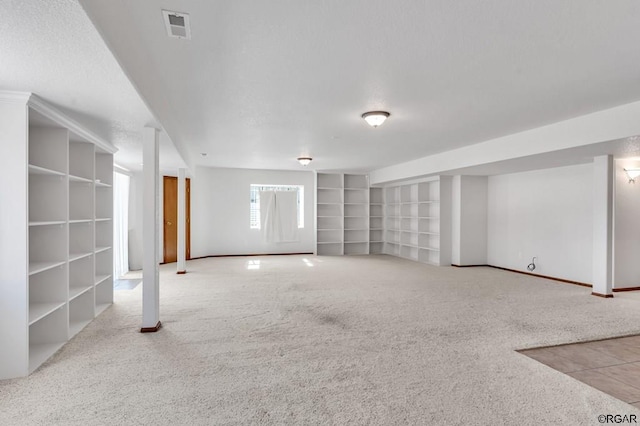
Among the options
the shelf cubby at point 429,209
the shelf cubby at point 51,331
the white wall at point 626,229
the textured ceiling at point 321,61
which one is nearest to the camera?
the textured ceiling at point 321,61

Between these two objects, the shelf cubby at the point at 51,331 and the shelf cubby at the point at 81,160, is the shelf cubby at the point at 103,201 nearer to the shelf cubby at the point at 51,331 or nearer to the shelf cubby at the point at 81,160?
the shelf cubby at the point at 81,160

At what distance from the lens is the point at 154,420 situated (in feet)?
6.81

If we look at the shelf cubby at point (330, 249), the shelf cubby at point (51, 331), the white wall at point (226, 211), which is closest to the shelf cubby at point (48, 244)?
the shelf cubby at point (51, 331)

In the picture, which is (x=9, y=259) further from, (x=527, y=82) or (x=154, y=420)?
(x=527, y=82)

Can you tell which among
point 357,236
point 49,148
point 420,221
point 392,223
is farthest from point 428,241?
point 49,148

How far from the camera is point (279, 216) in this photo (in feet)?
32.4

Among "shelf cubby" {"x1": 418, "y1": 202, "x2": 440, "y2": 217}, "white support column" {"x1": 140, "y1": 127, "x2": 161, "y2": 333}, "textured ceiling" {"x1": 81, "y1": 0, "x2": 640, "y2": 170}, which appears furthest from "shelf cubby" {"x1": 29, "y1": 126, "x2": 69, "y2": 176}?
"shelf cubby" {"x1": 418, "y1": 202, "x2": 440, "y2": 217}

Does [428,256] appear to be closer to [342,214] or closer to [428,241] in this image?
[428,241]

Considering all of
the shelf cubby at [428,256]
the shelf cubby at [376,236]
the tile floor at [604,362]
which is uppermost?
the shelf cubby at [376,236]

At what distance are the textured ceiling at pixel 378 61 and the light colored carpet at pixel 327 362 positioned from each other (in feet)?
7.23

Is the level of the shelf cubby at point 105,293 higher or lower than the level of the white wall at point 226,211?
lower

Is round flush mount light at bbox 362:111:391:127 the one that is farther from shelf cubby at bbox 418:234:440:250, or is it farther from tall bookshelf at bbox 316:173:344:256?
tall bookshelf at bbox 316:173:344:256

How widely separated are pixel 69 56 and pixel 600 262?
6706 millimetres

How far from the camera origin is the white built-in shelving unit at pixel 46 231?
262cm
